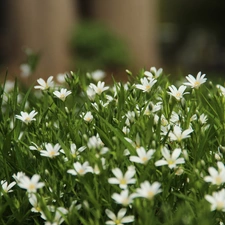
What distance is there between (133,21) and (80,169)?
14.3 metres

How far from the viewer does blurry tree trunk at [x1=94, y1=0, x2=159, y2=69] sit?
16344mm

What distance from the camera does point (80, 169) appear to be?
246 cm

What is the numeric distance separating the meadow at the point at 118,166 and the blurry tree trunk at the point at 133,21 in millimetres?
13312

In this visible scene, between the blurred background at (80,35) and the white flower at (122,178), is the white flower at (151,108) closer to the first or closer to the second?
the white flower at (122,178)

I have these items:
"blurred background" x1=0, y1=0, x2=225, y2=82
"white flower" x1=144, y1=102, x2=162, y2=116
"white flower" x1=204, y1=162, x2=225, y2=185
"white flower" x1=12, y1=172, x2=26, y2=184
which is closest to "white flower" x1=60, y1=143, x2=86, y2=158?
"white flower" x1=12, y1=172, x2=26, y2=184

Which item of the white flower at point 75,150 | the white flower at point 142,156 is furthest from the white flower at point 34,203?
the white flower at point 142,156

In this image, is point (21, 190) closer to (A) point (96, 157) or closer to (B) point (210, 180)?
(A) point (96, 157)

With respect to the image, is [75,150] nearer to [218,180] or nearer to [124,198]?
[124,198]

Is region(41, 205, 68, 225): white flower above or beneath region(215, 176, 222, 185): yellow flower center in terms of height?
beneath

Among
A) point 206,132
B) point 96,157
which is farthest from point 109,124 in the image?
point 206,132

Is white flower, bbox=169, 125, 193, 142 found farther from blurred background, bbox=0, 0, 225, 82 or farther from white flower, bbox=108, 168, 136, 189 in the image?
blurred background, bbox=0, 0, 225, 82

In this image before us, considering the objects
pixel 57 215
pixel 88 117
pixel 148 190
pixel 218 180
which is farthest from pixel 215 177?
pixel 88 117

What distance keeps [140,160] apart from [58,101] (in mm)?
925

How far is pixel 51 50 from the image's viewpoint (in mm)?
14820
